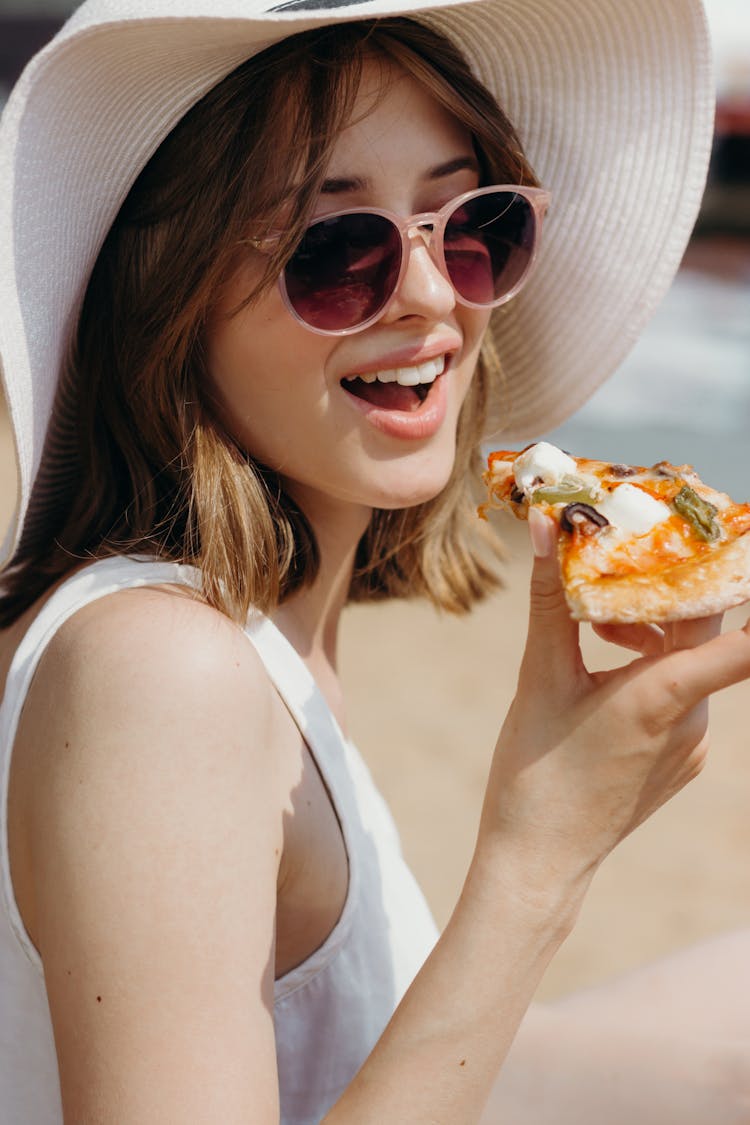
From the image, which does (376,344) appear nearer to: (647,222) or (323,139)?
(323,139)

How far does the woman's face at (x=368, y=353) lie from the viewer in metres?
2.15

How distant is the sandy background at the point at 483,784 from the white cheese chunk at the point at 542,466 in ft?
9.15

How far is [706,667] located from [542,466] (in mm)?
521

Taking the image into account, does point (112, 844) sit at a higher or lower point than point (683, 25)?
lower

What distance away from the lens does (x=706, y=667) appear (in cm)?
178

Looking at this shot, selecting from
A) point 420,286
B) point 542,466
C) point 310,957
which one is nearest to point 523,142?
point 420,286

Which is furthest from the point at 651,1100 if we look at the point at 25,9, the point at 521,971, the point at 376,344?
the point at 25,9

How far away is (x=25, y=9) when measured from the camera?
77.6 feet

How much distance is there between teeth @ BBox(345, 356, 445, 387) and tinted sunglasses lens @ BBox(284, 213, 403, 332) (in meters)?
0.15

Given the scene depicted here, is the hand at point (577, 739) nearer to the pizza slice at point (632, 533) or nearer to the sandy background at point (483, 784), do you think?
the pizza slice at point (632, 533)

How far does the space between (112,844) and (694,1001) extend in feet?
5.08

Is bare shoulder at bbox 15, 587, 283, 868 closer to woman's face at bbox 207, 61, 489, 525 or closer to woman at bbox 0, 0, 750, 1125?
woman at bbox 0, 0, 750, 1125

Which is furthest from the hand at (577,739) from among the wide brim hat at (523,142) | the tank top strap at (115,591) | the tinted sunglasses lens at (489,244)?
the wide brim hat at (523,142)

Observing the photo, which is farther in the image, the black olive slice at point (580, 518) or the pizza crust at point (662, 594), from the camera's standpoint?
the black olive slice at point (580, 518)
